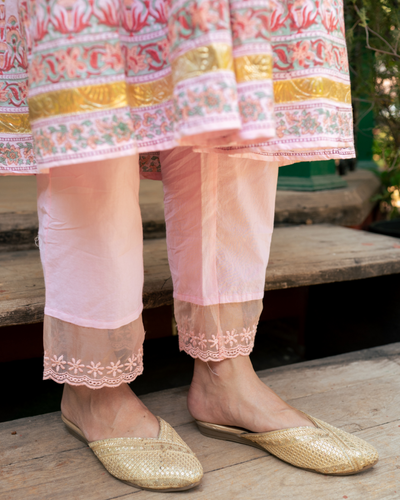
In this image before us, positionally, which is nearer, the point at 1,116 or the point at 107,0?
the point at 107,0

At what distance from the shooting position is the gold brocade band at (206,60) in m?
0.47

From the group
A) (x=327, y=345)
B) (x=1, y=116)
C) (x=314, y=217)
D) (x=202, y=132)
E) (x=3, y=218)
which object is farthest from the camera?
(x=314, y=217)

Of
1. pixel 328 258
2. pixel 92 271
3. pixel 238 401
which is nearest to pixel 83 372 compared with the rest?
pixel 92 271

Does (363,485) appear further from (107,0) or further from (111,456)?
(107,0)

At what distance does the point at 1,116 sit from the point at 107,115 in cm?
26

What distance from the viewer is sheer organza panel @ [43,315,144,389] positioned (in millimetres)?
672

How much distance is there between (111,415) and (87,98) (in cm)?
50

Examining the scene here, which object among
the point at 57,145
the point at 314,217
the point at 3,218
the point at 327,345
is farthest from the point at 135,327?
the point at 314,217

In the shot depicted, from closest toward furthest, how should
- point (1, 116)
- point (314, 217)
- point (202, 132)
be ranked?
point (202, 132), point (1, 116), point (314, 217)

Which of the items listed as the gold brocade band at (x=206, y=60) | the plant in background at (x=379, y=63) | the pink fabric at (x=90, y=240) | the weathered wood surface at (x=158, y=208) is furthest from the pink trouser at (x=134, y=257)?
the plant in background at (x=379, y=63)

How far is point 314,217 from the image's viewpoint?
1.71 m

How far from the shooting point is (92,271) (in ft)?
2.14

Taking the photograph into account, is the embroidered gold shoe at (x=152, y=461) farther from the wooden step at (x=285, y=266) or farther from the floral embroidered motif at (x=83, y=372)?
the wooden step at (x=285, y=266)

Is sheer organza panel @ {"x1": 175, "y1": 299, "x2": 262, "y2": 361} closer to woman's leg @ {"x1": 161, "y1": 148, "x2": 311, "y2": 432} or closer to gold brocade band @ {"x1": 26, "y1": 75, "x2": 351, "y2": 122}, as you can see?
woman's leg @ {"x1": 161, "y1": 148, "x2": 311, "y2": 432}
